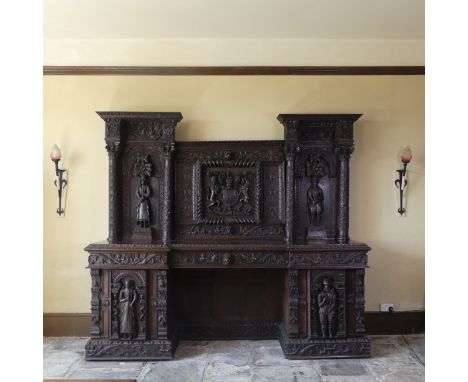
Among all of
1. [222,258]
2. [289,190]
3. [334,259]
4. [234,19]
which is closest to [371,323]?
[334,259]

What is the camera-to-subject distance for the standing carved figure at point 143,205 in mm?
3770

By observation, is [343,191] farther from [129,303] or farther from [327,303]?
[129,303]

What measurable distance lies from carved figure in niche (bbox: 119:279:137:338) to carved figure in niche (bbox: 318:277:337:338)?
1.69 metres

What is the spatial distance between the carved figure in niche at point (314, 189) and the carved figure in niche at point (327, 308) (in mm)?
654

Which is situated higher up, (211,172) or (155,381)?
(211,172)

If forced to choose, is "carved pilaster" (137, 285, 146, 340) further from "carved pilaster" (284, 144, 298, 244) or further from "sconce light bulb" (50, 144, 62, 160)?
"sconce light bulb" (50, 144, 62, 160)

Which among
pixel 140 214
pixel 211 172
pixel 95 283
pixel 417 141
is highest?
pixel 417 141

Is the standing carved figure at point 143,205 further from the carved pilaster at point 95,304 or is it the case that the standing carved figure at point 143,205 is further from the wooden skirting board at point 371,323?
the wooden skirting board at point 371,323

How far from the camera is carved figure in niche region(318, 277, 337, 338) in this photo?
3439 mm

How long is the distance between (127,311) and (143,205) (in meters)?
1.01
